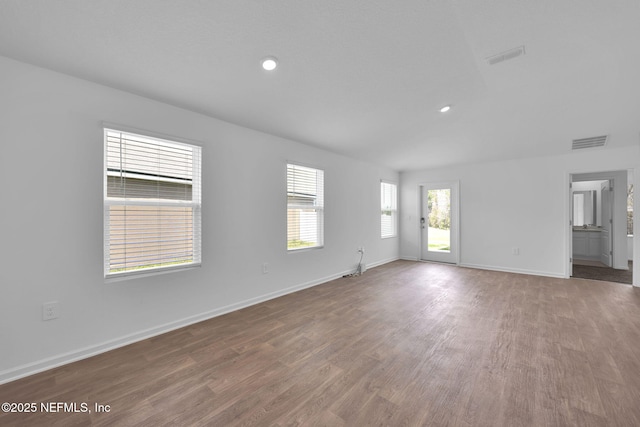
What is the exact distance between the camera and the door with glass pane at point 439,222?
20.3ft

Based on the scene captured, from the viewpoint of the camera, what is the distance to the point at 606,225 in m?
6.16

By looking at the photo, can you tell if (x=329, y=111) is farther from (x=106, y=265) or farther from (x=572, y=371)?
(x=572, y=371)

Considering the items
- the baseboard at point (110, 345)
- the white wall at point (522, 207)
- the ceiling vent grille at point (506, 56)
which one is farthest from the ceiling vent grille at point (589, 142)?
the baseboard at point (110, 345)

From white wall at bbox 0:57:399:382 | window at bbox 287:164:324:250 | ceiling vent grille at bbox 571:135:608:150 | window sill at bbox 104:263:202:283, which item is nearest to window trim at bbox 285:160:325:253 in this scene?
window at bbox 287:164:324:250

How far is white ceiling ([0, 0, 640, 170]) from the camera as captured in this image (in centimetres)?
177

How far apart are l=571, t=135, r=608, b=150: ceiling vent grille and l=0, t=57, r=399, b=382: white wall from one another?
5258mm

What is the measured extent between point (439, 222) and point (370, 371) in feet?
17.1

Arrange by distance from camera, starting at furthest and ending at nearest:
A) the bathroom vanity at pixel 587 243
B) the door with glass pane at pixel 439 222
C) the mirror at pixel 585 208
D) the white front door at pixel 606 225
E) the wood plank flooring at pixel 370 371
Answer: the mirror at pixel 585 208 → the bathroom vanity at pixel 587 243 → the door with glass pane at pixel 439 222 → the white front door at pixel 606 225 → the wood plank flooring at pixel 370 371

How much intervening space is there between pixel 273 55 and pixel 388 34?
952 millimetres

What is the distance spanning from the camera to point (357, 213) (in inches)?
217

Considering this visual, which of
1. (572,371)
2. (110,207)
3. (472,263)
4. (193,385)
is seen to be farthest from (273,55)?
(472,263)

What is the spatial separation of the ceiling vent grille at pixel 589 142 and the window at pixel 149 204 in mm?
5967

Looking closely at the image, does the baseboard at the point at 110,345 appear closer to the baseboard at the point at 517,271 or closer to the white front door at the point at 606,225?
the baseboard at the point at 517,271

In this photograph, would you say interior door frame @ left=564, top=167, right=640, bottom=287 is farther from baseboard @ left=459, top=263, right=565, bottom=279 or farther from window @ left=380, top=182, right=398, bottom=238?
window @ left=380, top=182, right=398, bottom=238
